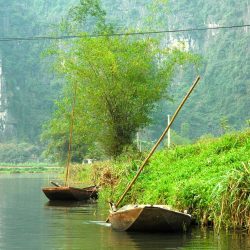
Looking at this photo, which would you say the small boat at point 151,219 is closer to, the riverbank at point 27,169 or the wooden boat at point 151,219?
the wooden boat at point 151,219

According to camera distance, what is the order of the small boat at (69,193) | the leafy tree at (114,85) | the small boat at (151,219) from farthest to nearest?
the leafy tree at (114,85) → the small boat at (69,193) → the small boat at (151,219)

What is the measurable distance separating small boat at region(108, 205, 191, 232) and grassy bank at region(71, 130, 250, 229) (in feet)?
1.75

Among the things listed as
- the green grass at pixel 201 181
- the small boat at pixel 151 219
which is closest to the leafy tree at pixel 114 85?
the green grass at pixel 201 181

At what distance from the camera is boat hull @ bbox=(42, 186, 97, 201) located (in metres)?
18.9

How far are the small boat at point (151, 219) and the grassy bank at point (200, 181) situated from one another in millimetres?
535

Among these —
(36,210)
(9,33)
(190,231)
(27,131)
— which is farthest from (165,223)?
(9,33)

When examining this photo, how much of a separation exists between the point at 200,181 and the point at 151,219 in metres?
2.09

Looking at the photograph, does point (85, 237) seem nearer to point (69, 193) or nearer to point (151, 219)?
point (151, 219)

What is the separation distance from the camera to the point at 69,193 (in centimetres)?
1898

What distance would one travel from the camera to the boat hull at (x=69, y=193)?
18922 millimetres

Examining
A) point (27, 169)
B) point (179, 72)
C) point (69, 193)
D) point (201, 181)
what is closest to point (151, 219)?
point (201, 181)

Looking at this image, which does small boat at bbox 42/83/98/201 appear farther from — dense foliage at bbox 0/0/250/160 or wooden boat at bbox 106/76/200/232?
dense foliage at bbox 0/0/250/160

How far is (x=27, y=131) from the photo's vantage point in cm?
11000

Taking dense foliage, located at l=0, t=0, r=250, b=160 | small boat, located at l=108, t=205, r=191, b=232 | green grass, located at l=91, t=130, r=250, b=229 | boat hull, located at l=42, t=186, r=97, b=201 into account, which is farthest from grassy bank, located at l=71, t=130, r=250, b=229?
dense foliage, located at l=0, t=0, r=250, b=160
